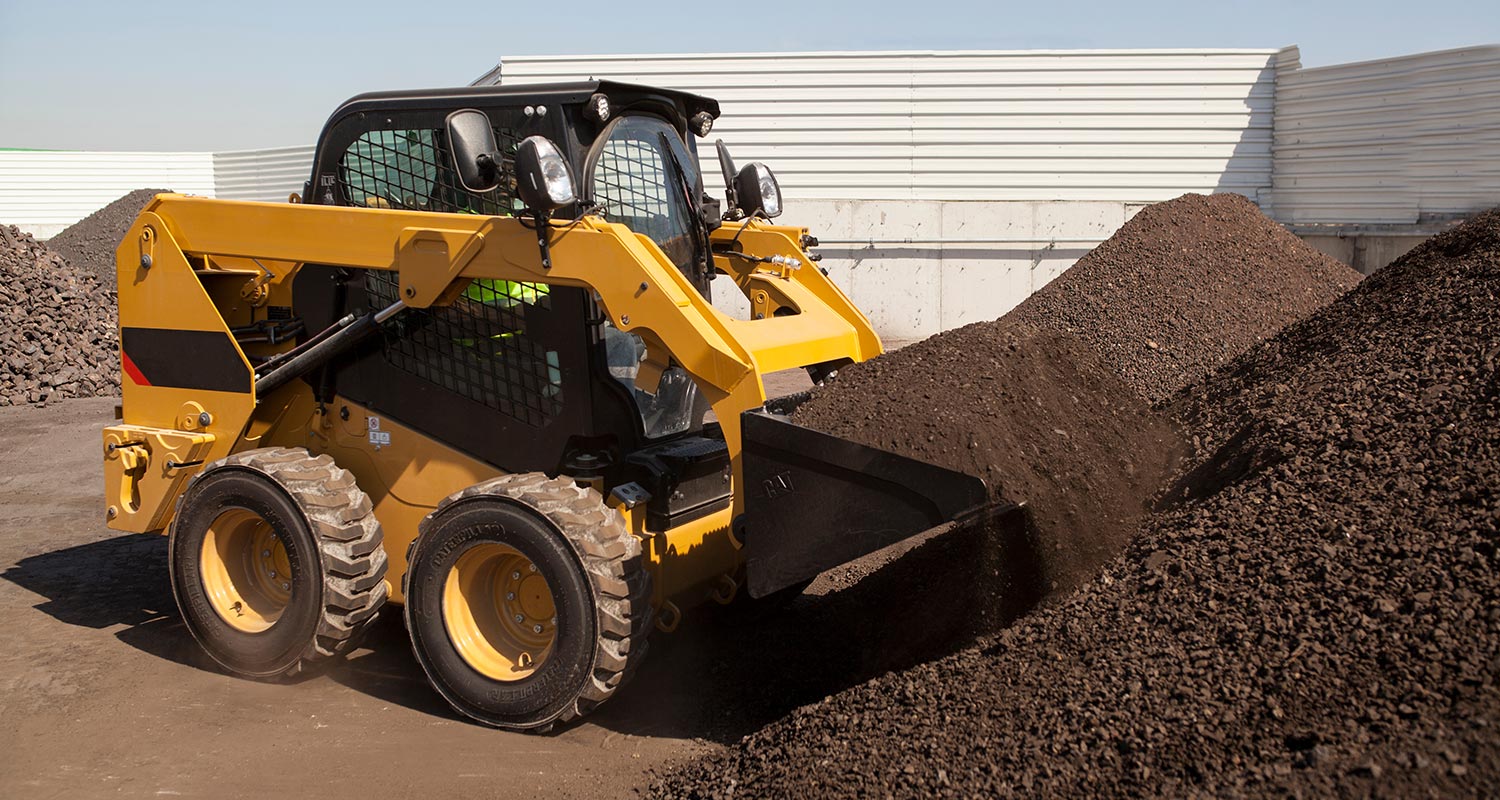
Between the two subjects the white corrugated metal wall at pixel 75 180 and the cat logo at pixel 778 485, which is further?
the white corrugated metal wall at pixel 75 180

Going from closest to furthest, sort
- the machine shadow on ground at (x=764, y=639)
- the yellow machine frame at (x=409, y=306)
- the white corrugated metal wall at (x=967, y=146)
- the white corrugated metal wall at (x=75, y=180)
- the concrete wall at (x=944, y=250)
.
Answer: the yellow machine frame at (x=409, y=306), the machine shadow on ground at (x=764, y=639), the concrete wall at (x=944, y=250), the white corrugated metal wall at (x=967, y=146), the white corrugated metal wall at (x=75, y=180)

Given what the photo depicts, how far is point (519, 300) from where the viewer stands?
4.64 meters

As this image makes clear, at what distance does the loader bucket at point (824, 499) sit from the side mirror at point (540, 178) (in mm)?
990

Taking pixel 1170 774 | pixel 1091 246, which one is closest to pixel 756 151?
pixel 1091 246

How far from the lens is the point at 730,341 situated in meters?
4.07

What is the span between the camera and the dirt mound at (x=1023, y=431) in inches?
159

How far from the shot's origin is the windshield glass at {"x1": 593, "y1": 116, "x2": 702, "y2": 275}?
4707 mm

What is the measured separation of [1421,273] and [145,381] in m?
5.91

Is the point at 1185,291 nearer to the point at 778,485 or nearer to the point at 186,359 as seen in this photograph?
the point at 778,485

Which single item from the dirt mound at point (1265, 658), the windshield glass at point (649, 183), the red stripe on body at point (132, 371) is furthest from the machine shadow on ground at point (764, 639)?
the windshield glass at point (649, 183)

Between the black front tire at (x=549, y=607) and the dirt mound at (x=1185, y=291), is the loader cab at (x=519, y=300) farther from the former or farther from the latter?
the dirt mound at (x=1185, y=291)

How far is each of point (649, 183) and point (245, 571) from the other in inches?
95.5

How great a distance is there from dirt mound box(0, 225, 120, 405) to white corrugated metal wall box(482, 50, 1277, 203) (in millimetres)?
6177

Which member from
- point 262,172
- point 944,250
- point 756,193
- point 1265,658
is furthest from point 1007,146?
point 262,172
